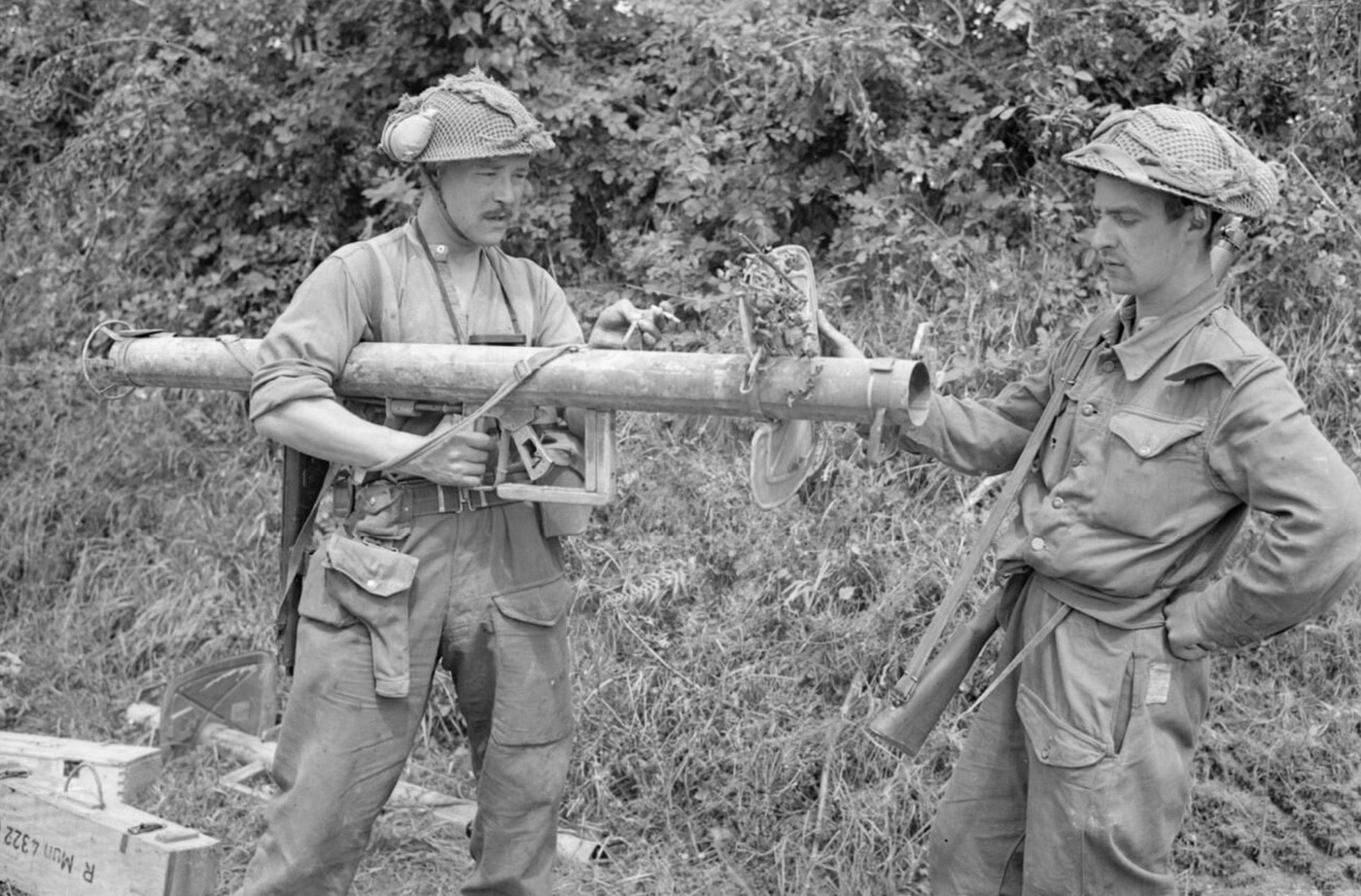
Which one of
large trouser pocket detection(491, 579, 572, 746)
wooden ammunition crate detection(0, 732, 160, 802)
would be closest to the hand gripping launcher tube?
large trouser pocket detection(491, 579, 572, 746)

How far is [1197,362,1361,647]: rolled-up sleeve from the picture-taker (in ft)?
10.4

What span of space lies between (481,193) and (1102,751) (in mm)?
2062

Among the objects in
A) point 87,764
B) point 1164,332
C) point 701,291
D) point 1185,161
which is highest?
point 1185,161

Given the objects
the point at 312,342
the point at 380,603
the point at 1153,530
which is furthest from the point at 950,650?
the point at 312,342

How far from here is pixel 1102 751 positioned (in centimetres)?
337

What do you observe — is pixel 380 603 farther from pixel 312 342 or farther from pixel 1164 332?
pixel 1164 332

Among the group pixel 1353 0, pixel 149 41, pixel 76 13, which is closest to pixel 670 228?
pixel 1353 0

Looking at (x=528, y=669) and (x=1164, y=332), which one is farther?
(x=528, y=669)

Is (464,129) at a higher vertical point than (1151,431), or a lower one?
higher

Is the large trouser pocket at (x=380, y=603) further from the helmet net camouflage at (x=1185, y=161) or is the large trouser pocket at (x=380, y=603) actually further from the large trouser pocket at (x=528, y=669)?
the helmet net camouflage at (x=1185, y=161)

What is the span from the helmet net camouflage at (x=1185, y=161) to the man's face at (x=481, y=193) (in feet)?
4.66

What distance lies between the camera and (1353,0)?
642 cm

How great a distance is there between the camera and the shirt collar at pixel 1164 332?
3461 millimetres

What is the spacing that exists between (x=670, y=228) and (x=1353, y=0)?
10.4ft
